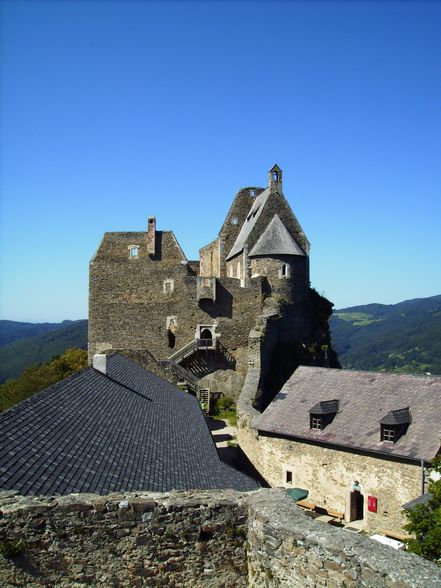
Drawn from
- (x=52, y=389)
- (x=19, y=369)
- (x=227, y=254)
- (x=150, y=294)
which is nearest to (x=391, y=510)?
(x=52, y=389)

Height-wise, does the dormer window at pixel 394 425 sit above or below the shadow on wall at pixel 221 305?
below

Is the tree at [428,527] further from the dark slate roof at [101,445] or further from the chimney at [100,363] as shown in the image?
the chimney at [100,363]

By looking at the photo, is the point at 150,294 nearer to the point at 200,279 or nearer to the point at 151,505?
the point at 200,279

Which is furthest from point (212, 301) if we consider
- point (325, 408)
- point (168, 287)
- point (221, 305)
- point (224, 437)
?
point (325, 408)

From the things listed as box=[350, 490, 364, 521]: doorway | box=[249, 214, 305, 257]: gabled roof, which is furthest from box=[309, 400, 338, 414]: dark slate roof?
box=[249, 214, 305, 257]: gabled roof

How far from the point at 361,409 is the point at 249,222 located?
22725 mm

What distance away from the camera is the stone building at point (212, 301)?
3700 cm

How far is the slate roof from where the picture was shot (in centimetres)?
3999

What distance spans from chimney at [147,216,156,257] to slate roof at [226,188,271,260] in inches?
225

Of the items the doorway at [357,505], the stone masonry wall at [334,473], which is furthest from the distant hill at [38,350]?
the doorway at [357,505]

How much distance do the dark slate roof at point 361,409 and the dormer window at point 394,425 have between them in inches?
6.1

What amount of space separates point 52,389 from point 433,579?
10536mm

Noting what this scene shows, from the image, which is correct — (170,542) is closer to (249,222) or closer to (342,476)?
(342,476)

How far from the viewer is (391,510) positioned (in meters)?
18.0
